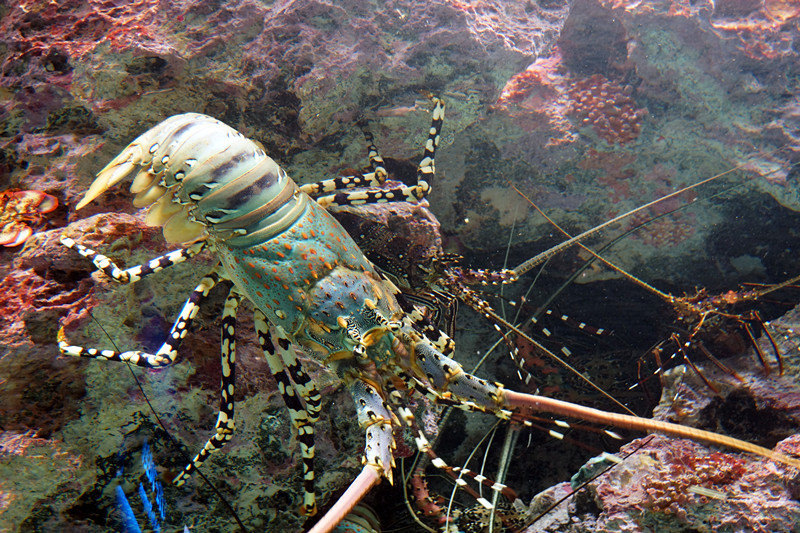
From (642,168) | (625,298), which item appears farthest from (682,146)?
(625,298)

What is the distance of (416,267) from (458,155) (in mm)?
958

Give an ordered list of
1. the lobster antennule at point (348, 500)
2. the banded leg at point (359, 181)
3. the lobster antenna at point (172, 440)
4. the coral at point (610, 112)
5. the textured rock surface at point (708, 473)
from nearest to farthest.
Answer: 1. the lobster antennule at point (348, 500)
2. the textured rock surface at point (708, 473)
3. the lobster antenna at point (172, 440)
4. the banded leg at point (359, 181)
5. the coral at point (610, 112)

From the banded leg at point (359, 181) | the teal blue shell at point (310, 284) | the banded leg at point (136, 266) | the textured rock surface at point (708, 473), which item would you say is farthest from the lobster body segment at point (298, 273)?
the textured rock surface at point (708, 473)

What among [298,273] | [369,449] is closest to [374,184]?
[298,273]

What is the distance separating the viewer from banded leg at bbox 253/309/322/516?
1.94 m

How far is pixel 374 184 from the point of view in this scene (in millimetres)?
2400

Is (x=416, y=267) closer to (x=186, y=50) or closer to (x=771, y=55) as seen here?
(x=186, y=50)

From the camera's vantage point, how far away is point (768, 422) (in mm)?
1969

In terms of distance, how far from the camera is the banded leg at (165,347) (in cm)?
180

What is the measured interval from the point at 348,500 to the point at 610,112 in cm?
268

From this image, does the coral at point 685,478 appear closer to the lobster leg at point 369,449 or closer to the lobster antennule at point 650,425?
the lobster antennule at point 650,425

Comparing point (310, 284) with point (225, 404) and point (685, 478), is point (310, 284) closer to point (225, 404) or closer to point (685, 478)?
point (225, 404)

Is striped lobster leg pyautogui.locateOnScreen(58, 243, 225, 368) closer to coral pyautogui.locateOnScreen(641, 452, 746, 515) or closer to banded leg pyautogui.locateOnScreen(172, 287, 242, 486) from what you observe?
banded leg pyautogui.locateOnScreen(172, 287, 242, 486)

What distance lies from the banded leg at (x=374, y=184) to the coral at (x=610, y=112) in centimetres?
100
